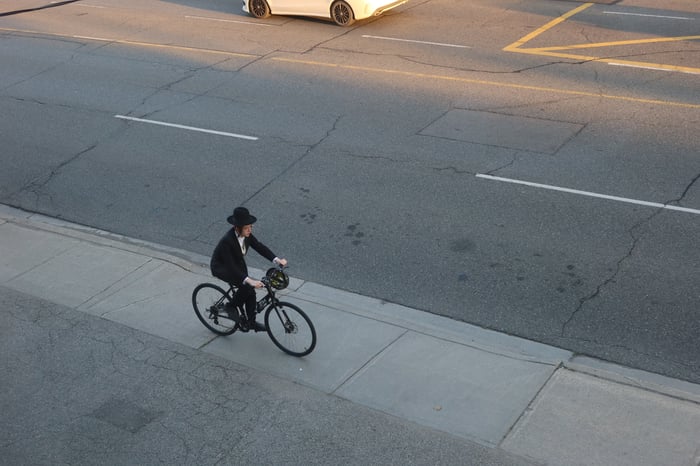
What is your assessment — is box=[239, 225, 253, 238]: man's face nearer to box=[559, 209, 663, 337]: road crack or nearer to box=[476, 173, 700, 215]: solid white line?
box=[559, 209, 663, 337]: road crack

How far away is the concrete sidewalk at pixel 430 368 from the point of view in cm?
669

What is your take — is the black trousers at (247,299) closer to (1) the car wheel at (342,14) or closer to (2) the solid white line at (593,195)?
(2) the solid white line at (593,195)

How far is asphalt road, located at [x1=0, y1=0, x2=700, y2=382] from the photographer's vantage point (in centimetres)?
923

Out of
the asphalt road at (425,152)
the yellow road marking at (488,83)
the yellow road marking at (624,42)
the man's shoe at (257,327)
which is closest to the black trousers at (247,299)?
the man's shoe at (257,327)

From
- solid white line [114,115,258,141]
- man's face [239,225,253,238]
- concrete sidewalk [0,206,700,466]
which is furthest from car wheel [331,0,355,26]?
man's face [239,225,253,238]

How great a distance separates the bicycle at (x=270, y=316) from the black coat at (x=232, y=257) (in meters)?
0.21

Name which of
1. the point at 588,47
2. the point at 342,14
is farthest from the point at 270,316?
the point at 342,14

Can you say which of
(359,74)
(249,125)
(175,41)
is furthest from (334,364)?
(175,41)

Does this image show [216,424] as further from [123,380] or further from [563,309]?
[563,309]

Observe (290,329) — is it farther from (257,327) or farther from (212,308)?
(212,308)

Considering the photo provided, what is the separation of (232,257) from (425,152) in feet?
18.2

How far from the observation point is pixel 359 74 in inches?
642

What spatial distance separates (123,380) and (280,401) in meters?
1.66

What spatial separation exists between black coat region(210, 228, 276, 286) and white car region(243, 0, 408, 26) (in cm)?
1274
